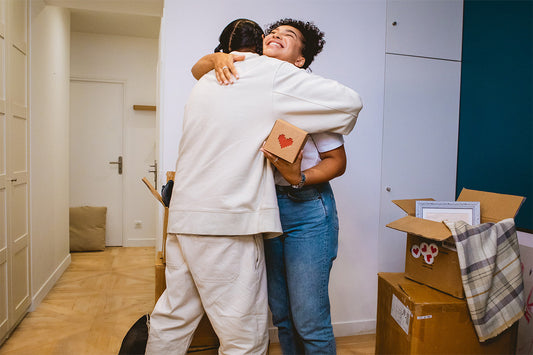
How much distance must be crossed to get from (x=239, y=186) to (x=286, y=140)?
0.56ft

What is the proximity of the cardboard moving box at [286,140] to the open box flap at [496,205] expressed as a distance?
1086mm

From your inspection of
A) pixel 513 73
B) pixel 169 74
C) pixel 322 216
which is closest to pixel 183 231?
pixel 322 216

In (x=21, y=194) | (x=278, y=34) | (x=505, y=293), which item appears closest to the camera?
(x=278, y=34)

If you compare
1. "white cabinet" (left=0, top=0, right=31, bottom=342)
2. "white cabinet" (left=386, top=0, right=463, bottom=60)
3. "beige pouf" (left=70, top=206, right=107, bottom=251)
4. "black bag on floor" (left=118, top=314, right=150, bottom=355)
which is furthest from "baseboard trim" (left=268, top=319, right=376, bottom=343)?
"beige pouf" (left=70, top=206, right=107, bottom=251)

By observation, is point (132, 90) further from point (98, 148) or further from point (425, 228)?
point (425, 228)

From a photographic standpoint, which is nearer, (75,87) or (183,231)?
(183,231)

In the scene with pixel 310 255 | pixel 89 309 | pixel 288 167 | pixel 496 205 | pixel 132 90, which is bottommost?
pixel 89 309

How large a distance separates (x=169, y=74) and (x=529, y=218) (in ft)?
6.32

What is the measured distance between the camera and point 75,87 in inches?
154

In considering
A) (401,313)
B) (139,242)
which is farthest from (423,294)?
(139,242)

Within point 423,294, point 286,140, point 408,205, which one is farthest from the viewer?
point 408,205

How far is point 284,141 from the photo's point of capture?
2.89ft

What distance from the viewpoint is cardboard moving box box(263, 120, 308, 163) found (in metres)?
0.87

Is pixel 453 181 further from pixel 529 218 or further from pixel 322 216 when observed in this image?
pixel 322 216
